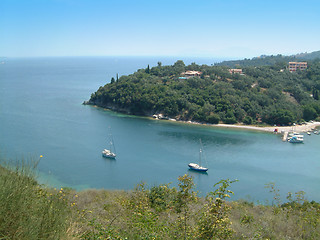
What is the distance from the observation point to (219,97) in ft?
116

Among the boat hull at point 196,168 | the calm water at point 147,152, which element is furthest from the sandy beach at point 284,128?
the boat hull at point 196,168

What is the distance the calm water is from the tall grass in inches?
403

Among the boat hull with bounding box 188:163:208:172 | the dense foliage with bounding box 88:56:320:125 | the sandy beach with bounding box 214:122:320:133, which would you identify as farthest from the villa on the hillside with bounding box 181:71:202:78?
the boat hull with bounding box 188:163:208:172

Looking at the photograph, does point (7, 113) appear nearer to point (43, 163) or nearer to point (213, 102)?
point (43, 163)

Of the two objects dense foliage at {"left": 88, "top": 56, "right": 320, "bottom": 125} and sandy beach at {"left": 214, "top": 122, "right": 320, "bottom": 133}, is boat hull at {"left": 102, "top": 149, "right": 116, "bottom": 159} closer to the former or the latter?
dense foliage at {"left": 88, "top": 56, "right": 320, "bottom": 125}

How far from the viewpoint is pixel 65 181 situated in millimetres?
17406

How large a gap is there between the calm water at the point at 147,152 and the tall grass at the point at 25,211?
33.6ft

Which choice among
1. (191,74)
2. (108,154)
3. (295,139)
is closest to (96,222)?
(108,154)

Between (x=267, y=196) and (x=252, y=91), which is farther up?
(x=252, y=91)

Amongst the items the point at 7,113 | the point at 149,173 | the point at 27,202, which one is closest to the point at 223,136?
the point at 149,173

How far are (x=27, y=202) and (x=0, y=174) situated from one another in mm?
418

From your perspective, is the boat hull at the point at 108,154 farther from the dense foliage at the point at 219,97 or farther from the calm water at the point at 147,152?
the dense foliage at the point at 219,97

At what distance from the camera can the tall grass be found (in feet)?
8.39

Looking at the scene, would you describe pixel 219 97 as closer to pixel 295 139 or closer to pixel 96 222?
pixel 295 139
